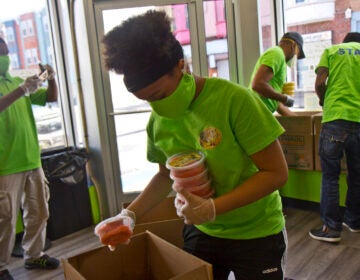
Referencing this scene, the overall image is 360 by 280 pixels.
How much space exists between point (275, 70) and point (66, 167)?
189 centimetres

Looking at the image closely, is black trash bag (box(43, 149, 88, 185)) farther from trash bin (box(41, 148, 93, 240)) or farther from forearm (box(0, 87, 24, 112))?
forearm (box(0, 87, 24, 112))

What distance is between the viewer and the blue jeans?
261 centimetres

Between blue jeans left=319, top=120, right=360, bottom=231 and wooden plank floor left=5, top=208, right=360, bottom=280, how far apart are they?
19 centimetres

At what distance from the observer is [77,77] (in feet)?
11.3

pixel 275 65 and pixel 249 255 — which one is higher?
pixel 275 65

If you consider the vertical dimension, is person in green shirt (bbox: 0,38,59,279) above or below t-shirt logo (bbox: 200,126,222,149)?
below

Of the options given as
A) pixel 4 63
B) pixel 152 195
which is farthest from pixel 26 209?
pixel 152 195

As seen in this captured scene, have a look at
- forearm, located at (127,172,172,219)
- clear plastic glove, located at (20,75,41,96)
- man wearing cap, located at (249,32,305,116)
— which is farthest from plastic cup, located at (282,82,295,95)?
forearm, located at (127,172,172,219)

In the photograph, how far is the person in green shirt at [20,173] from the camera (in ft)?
8.32

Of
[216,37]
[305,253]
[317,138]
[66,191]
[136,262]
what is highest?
[216,37]

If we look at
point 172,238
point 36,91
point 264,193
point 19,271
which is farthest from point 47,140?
point 264,193

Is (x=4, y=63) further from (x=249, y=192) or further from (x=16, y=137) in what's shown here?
(x=249, y=192)

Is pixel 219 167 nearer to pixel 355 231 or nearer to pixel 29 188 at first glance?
pixel 29 188

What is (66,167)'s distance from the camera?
10.6 feet
